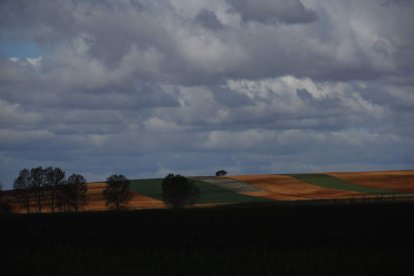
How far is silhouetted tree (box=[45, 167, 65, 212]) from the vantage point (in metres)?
98.2

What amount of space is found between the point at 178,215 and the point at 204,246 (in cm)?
1432

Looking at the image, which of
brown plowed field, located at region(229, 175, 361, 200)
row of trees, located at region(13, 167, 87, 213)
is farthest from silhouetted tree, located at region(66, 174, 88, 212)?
brown plowed field, located at region(229, 175, 361, 200)

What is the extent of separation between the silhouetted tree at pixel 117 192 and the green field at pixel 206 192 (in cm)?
1222

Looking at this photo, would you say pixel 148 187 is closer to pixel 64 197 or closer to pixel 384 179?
pixel 64 197

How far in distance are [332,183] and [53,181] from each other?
4769 centimetres

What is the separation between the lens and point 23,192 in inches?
3826

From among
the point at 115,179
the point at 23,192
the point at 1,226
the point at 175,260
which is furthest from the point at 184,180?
the point at 175,260

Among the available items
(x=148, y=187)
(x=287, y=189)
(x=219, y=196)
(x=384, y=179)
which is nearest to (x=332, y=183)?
(x=384, y=179)

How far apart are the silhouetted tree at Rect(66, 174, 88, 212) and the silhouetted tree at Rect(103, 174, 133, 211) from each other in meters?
5.46

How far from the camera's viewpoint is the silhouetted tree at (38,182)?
98875mm

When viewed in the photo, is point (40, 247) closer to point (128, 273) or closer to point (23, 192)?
point (128, 273)

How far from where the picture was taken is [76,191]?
312ft

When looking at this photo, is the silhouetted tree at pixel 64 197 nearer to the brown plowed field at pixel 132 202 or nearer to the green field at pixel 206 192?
the brown plowed field at pixel 132 202

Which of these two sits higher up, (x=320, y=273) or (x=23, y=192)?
(x=23, y=192)
